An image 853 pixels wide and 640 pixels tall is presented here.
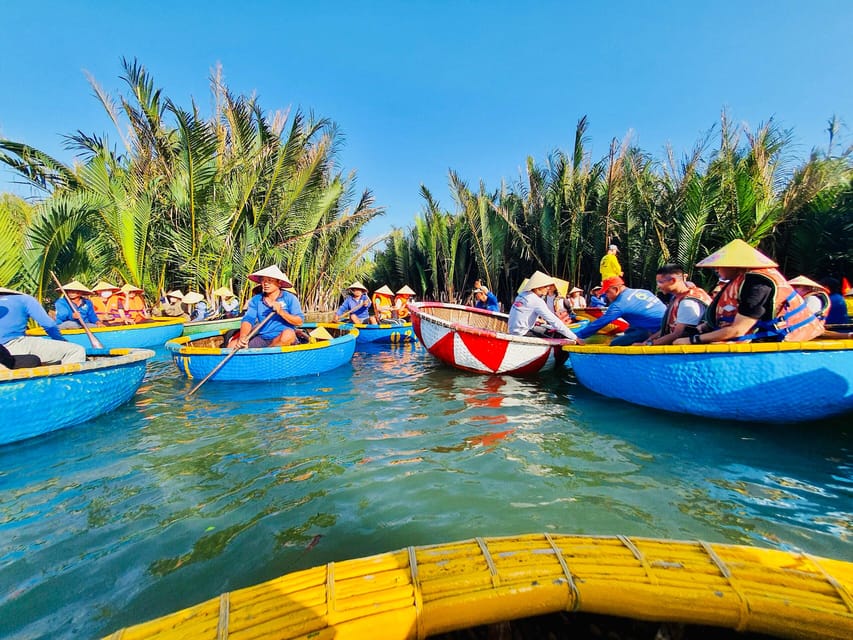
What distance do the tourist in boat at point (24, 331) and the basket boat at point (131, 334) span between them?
15.5 feet

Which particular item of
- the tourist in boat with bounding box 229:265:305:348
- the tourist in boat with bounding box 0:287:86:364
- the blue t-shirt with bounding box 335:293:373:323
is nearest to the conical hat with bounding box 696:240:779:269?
the tourist in boat with bounding box 229:265:305:348

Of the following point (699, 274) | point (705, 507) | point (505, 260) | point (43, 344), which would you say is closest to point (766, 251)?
point (699, 274)

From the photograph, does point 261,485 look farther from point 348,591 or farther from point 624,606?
point 624,606

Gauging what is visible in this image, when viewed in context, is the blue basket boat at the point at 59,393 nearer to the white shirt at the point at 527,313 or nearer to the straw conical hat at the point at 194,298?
the white shirt at the point at 527,313

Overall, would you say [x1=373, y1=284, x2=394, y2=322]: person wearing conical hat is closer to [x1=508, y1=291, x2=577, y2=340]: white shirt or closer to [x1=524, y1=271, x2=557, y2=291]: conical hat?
[x1=508, y1=291, x2=577, y2=340]: white shirt

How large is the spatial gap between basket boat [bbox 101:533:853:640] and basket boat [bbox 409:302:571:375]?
16.3ft

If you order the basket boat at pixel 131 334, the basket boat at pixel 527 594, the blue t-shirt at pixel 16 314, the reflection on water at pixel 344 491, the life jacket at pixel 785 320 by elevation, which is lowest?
the reflection on water at pixel 344 491

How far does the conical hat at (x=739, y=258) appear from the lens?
3.86 m

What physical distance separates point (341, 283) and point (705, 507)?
1650 cm

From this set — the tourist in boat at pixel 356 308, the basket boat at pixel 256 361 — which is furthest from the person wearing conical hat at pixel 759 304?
the tourist in boat at pixel 356 308

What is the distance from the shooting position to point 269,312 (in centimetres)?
700

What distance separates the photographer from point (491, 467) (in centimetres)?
342

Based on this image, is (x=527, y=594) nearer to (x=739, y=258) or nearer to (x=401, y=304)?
(x=739, y=258)

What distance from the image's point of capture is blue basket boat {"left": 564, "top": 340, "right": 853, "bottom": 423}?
3506 millimetres
